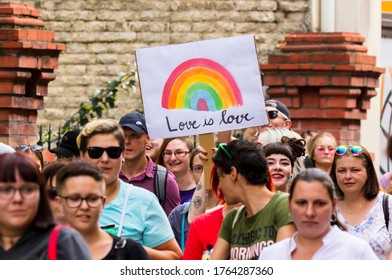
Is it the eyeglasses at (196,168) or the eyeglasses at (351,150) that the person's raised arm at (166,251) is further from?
the eyeglasses at (196,168)

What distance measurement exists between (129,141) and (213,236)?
2.72 metres

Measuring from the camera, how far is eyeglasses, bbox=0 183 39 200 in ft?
22.3

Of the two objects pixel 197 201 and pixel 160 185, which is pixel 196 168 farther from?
pixel 197 201

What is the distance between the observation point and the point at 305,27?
799 inches

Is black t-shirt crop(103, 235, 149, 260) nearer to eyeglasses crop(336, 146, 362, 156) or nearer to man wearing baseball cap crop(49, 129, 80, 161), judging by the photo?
eyeglasses crop(336, 146, 362, 156)

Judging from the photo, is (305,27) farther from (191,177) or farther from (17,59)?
(191,177)

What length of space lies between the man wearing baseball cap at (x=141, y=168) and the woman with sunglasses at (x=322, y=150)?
1895 mm

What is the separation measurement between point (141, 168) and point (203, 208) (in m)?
1.31

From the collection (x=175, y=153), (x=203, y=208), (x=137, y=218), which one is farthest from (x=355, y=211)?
(x=175, y=153)

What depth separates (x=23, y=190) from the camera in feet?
22.4

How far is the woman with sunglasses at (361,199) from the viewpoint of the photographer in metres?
9.68

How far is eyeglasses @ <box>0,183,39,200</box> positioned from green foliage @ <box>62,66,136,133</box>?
1060 cm

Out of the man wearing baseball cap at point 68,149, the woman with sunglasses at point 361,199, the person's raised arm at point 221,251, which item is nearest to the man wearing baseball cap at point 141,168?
the man wearing baseball cap at point 68,149

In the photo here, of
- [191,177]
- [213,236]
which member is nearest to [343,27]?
[191,177]
